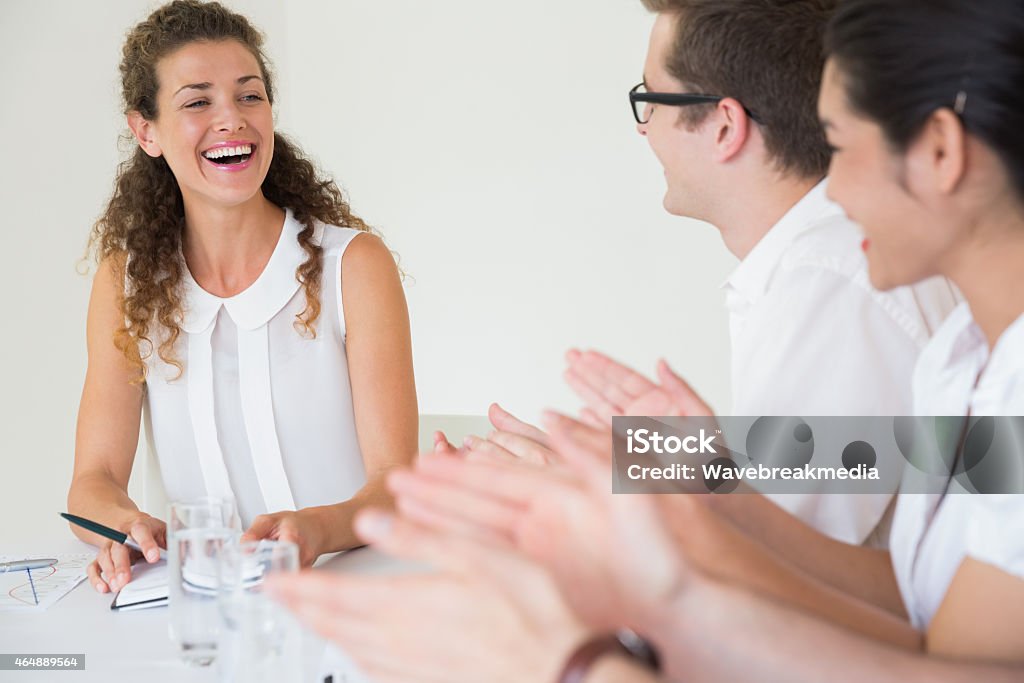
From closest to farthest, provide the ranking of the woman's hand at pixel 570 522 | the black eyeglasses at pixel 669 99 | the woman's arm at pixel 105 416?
the woman's hand at pixel 570 522
the black eyeglasses at pixel 669 99
the woman's arm at pixel 105 416

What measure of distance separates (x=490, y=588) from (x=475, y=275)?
4995mm

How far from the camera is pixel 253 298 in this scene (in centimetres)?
254

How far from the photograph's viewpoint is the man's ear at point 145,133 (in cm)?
262

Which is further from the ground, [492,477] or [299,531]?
[492,477]

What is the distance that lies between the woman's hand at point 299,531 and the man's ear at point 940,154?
1.11 metres

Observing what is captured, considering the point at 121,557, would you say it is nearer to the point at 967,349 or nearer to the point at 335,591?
the point at 335,591

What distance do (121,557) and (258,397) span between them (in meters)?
0.75

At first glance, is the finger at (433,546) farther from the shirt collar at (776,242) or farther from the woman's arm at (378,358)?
the woman's arm at (378,358)

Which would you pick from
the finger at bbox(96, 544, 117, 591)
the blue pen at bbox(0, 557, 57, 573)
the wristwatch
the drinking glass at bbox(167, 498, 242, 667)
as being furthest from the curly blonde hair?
the wristwatch

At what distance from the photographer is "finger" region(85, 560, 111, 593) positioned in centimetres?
178

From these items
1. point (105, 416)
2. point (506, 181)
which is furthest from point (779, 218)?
point (506, 181)

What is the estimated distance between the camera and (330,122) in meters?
5.88

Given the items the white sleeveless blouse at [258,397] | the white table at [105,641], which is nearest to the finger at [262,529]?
the white table at [105,641]

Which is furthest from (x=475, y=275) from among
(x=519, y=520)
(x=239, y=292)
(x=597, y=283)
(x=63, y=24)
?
(x=519, y=520)
